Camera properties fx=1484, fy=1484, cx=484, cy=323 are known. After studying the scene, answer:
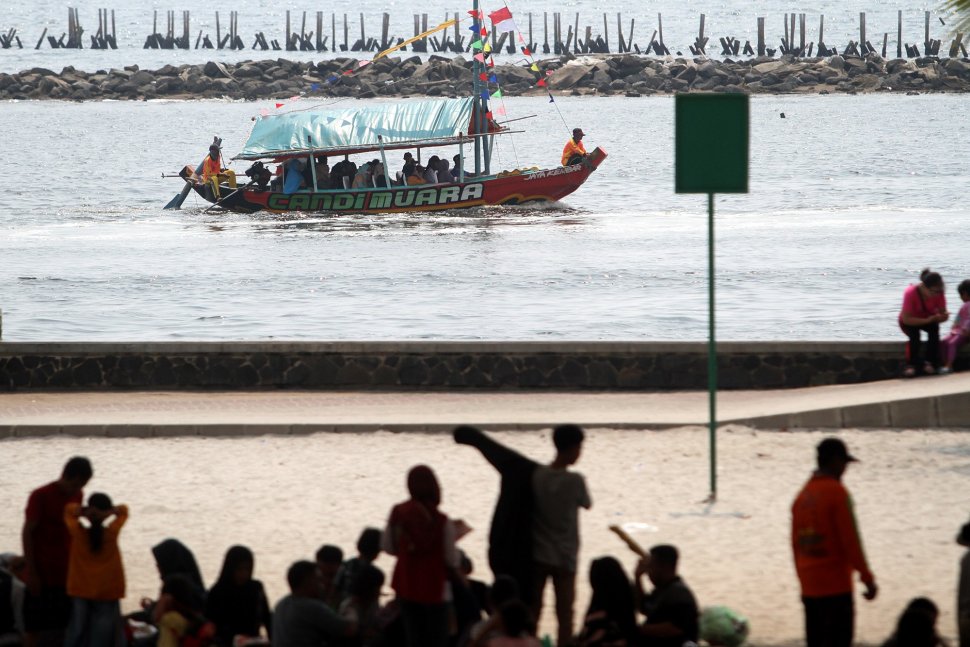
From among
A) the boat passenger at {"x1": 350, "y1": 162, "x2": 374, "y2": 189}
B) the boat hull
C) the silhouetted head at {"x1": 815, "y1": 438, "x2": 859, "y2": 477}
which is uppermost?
the boat passenger at {"x1": 350, "y1": 162, "x2": 374, "y2": 189}

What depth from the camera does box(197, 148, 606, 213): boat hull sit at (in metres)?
40.9

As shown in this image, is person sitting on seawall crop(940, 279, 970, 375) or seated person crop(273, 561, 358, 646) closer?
seated person crop(273, 561, 358, 646)

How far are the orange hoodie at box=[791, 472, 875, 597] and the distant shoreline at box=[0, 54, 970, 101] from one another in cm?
8732

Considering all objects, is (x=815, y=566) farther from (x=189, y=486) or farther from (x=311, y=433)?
(x=311, y=433)

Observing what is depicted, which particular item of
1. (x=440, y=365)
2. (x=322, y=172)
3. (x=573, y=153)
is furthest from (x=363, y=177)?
(x=440, y=365)

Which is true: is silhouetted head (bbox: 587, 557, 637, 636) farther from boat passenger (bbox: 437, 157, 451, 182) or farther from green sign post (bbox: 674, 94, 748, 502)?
boat passenger (bbox: 437, 157, 451, 182)

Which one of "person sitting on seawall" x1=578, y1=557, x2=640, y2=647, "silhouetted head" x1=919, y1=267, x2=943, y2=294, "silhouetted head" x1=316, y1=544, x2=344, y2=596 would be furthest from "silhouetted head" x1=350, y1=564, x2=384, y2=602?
"silhouetted head" x1=919, y1=267, x2=943, y2=294

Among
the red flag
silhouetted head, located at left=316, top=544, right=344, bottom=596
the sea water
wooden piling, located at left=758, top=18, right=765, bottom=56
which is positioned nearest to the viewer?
silhouetted head, located at left=316, top=544, right=344, bottom=596

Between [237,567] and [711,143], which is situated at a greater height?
[711,143]

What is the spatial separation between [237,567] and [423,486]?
1100 millimetres

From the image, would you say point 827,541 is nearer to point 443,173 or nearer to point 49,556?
point 49,556

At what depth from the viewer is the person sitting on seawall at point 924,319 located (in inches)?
575

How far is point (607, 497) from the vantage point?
37.0ft

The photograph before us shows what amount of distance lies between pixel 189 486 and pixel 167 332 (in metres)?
13.8
